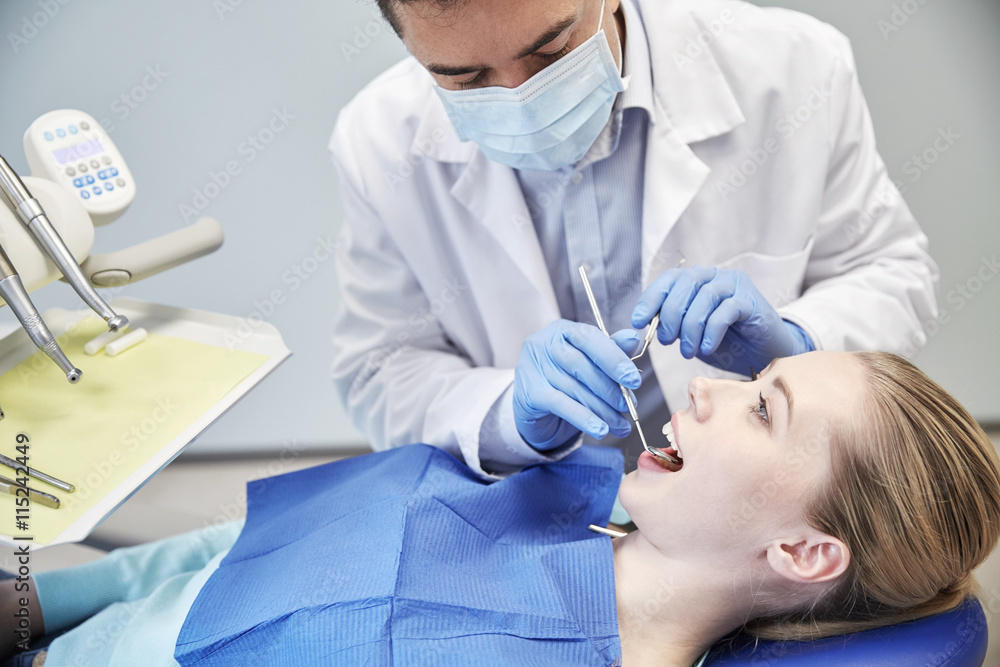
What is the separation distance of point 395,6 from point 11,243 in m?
0.60

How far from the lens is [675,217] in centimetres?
132

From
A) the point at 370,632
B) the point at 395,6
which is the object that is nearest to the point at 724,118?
the point at 395,6

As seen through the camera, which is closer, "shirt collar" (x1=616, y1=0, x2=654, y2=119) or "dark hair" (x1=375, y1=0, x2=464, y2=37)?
"dark hair" (x1=375, y1=0, x2=464, y2=37)

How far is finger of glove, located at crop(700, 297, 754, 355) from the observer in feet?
3.80

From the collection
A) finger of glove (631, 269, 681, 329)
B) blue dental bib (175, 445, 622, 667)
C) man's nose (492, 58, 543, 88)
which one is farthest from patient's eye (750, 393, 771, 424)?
man's nose (492, 58, 543, 88)

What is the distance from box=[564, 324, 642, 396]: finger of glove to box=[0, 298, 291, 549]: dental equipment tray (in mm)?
448

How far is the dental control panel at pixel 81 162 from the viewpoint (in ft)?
3.71

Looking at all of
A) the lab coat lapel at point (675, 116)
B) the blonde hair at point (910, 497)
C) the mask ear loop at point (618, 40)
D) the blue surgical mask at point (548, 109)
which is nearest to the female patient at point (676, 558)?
the blonde hair at point (910, 497)

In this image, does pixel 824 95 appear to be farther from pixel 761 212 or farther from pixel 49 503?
pixel 49 503

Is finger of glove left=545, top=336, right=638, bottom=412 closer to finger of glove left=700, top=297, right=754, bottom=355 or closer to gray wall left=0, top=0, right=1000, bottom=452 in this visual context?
finger of glove left=700, top=297, right=754, bottom=355

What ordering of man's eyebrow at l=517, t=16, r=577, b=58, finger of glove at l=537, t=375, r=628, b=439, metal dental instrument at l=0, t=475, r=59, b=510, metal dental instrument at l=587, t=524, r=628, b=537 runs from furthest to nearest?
metal dental instrument at l=587, t=524, r=628, b=537 → finger of glove at l=537, t=375, r=628, b=439 → man's eyebrow at l=517, t=16, r=577, b=58 → metal dental instrument at l=0, t=475, r=59, b=510

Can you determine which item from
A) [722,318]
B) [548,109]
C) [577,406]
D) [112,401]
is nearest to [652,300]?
[722,318]

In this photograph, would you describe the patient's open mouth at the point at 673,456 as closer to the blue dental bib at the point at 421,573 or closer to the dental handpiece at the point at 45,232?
the blue dental bib at the point at 421,573

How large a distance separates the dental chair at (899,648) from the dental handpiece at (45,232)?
1.06 meters
